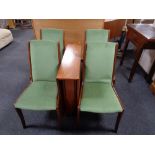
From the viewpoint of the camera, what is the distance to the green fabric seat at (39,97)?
1.30 metres

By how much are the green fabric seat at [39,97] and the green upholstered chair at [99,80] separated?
0.96 feet

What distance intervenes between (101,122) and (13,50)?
2897mm

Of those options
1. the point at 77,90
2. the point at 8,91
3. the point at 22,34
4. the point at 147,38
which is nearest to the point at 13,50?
the point at 22,34

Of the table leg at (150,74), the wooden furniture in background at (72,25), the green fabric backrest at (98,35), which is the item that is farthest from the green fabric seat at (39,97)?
the table leg at (150,74)

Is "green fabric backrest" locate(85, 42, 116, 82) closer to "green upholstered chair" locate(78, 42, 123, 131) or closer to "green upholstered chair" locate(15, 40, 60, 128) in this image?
"green upholstered chair" locate(78, 42, 123, 131)

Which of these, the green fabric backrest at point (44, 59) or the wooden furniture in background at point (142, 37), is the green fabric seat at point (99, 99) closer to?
the green fabric backrest at point (44, 59)

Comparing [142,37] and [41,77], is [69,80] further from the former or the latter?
[142,37]

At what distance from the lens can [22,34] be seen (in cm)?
454

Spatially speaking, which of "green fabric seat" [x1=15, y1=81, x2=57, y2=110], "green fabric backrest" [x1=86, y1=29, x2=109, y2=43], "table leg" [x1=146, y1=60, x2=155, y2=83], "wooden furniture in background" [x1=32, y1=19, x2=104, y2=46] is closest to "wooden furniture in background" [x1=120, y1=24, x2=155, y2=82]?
"table leg" [x1=146, y1=60, x2=155, y2=83]

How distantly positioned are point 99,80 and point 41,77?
67 cm

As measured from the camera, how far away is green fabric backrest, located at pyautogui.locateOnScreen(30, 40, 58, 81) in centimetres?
149

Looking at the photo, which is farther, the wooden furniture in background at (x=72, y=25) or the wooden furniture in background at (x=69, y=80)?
the wooden furniture in background at (x=72, y=25)

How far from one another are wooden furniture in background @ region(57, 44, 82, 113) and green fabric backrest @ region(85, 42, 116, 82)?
0.51 feet
